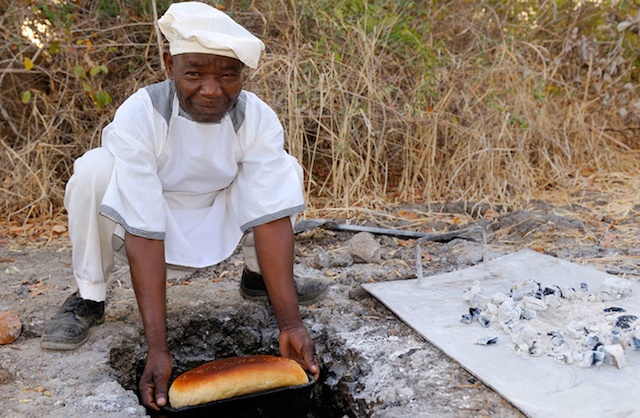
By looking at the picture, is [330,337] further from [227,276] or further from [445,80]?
[445,80]

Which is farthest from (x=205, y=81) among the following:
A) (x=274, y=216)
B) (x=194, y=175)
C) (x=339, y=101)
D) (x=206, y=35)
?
(x=339, y=101)

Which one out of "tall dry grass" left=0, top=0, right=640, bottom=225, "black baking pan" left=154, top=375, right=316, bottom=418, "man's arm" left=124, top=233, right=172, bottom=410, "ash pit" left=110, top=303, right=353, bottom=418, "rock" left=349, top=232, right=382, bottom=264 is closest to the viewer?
"man's arm" left=124, top=233, right=172, bottom=410

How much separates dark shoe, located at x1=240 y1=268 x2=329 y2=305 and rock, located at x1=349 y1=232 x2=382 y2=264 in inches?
20.1

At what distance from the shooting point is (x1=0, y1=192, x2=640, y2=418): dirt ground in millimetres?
1910

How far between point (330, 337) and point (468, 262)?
97 cm

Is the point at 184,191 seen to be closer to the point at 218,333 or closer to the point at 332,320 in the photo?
the point at 218,333

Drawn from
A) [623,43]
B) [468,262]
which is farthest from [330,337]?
[623,43]

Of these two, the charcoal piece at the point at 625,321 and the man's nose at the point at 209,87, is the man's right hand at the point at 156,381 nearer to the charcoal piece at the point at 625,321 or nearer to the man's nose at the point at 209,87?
the man's nose at the point at 209,87

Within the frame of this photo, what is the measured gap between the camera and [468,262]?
308 centimetres

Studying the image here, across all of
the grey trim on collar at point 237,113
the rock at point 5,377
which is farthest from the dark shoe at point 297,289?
the rock at point 5,377

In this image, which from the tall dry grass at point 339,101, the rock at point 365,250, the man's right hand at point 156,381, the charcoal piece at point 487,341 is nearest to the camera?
the man's right hand at point 156,381

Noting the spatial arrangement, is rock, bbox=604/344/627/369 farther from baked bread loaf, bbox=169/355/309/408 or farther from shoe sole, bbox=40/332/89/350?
shoe sole, bbox=40/332/89/350

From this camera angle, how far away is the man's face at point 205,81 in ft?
6.54

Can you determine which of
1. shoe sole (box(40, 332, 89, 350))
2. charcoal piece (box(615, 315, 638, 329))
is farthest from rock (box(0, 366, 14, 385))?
charcoal piece (box(615, 315, 638, 329))
